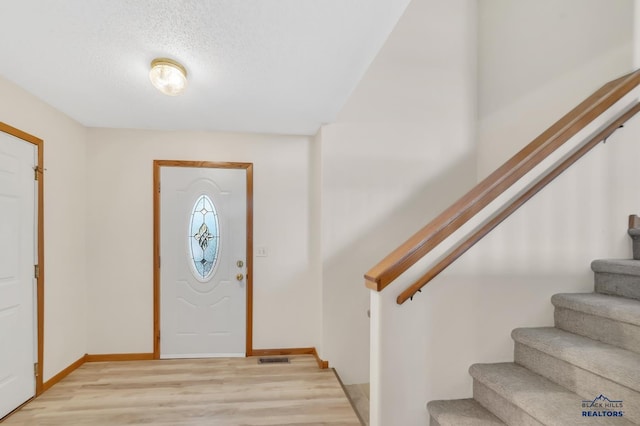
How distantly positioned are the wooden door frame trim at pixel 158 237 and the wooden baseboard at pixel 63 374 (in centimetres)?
65

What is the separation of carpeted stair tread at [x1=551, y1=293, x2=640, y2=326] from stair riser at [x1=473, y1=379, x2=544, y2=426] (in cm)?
62

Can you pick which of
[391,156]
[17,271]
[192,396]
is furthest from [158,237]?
[391,156]

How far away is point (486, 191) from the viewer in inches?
71.6

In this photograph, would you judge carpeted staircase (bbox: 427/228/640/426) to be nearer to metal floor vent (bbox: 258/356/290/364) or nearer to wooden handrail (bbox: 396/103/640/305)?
wooden handrail (bbox: 396/103/640/305)

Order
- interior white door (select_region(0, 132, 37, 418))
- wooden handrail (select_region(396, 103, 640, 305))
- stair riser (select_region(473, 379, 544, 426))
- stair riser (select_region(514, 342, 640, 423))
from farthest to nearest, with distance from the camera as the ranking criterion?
interior white door (select_region(0, 132, 37, 418)) → wooden handrail (select_region(396, 103, 640, 305)) → stair riser (select_region(473, 379, 544, 426)) → stair riser (select_region(514, 342, 640, 423))

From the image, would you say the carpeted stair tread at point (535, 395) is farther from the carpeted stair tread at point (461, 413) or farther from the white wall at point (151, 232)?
the white wall at point (151, 232)

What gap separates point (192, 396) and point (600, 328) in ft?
8.94

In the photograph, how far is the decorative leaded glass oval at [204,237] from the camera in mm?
3650

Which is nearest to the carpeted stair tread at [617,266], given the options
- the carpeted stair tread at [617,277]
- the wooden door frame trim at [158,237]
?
→ the carpeted stair tread at [617,277]

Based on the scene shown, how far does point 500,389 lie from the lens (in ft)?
5.45

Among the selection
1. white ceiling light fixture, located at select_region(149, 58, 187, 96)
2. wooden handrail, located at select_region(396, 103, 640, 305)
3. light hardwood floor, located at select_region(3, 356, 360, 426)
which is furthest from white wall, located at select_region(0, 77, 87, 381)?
wooden handrail, located at select_region(396, 103, 640, 305)

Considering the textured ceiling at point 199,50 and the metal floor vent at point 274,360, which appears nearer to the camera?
the textured ceiling at point 199,50

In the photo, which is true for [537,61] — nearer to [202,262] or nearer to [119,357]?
[202,262]

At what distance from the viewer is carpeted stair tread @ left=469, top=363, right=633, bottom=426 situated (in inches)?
54.5
